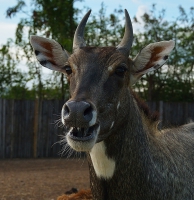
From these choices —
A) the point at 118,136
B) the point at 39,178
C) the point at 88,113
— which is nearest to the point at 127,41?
the point at 118,136

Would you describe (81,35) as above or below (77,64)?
above

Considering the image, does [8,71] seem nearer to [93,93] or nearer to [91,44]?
[91,44]

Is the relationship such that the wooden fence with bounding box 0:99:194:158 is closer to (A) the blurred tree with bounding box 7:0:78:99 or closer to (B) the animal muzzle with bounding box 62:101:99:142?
(A) the blurred tree with bounding box 7:0:78:99

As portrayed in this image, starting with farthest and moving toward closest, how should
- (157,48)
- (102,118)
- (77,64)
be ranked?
(157,48) → (77,64) → (102,118)

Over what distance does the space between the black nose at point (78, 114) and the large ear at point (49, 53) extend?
1485mm

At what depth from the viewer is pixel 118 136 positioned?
503cm

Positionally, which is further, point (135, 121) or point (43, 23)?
point (43, 23)

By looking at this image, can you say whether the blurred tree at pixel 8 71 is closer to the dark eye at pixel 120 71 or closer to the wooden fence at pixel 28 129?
the wooden fence at pixel 28 129

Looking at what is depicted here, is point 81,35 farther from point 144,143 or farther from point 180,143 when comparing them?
point 180,143

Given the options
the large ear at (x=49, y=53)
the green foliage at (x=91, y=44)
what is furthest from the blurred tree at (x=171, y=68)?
the large ear at (x=49, y=53)

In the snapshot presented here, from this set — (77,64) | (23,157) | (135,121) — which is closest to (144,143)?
(135,121)

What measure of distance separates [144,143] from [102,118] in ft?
2.40

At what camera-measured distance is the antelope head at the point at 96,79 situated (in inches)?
172

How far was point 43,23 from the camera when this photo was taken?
20.5 metres
